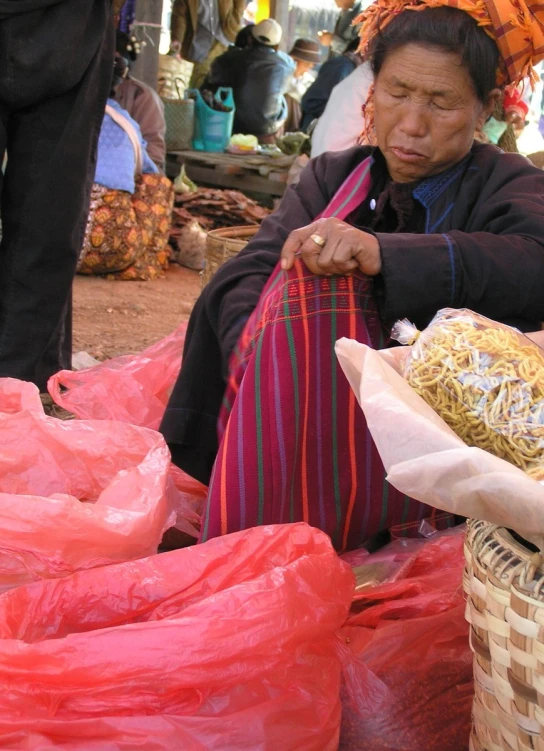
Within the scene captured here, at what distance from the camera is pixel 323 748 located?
1.17 metres

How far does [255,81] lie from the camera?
9.21 meters

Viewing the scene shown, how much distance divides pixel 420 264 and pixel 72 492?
931mm

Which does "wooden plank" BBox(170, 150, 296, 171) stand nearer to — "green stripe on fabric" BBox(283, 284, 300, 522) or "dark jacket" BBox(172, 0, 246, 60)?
"dark jacket" BBox(172, 0, 246, 60)

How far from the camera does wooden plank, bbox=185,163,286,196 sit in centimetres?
720

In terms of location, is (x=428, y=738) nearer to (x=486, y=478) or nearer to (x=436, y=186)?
(x=486, y=478)

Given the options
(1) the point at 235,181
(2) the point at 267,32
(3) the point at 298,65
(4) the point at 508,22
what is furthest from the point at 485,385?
(3) the point at 298,65

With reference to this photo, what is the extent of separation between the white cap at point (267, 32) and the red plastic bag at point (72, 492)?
808 centimetres

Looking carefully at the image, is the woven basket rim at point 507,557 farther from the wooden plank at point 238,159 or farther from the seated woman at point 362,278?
the wooden plank at point 238,159

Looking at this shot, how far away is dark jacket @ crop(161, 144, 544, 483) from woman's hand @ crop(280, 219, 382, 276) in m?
0.03

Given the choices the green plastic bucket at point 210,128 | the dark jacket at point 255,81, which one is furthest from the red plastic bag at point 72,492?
the dark jacket at point 255,81

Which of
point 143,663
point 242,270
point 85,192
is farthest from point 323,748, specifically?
point 85,192

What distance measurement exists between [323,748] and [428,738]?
0.18m

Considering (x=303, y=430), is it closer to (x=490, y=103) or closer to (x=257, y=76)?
(x=490, y=103)

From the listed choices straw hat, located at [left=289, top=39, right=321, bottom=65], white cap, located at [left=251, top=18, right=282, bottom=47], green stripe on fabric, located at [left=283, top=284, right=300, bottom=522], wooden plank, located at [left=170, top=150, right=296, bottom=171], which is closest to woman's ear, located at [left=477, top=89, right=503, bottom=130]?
green stripe on fabric, located at [left=283, top=284, right=300, bottom=522]
